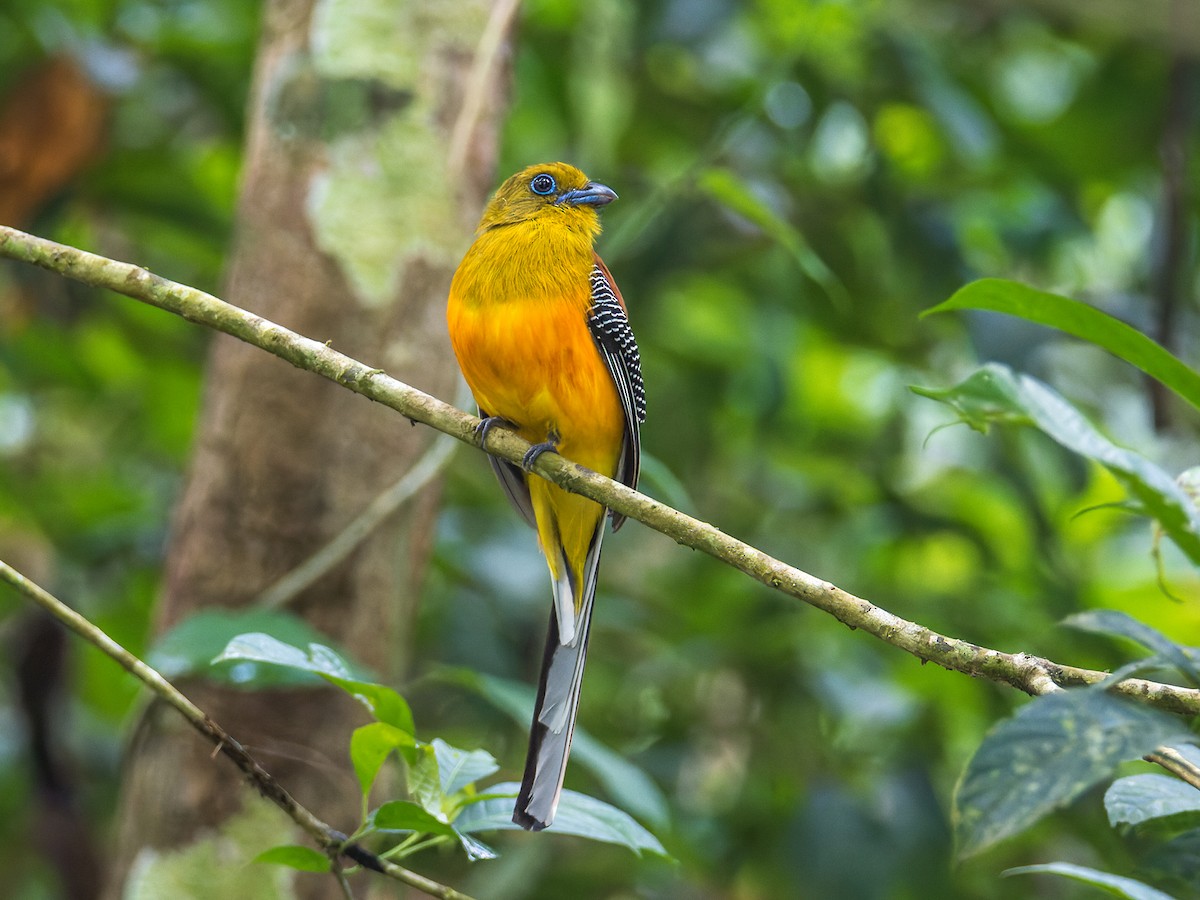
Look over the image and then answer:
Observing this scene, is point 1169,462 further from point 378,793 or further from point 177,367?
point 177,367

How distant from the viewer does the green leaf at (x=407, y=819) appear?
5.93 ft

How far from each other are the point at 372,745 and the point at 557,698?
1006mm

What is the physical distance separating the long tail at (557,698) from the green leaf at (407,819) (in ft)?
1.20

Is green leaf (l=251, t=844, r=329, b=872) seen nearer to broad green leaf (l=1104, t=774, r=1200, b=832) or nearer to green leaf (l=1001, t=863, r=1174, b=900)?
green leaf (l=1001, t=863, r=1174, b=900)

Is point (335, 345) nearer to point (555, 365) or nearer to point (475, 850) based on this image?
point (555, 365)

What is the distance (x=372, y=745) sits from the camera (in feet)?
6.25

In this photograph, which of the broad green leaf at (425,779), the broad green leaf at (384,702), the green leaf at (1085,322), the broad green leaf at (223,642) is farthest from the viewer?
the broad green leaf at (223,642)

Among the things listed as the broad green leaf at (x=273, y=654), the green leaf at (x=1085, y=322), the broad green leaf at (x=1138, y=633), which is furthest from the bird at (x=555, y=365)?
the broad green leaf at (x=1138, y=633)

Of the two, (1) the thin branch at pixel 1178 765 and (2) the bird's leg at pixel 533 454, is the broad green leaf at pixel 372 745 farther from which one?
(1) the thin branch at pixel 1178 765

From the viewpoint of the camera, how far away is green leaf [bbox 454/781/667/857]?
206 cm

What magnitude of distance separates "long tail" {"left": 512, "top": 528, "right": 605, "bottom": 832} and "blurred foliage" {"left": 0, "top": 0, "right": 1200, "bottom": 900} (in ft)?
2.94

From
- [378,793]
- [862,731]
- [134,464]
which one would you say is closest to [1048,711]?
[378,793]

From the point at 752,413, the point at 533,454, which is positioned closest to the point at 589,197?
the point at 533,454

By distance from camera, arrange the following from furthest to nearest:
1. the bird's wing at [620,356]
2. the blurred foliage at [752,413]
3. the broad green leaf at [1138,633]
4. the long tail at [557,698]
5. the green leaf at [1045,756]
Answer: the blurred foliage at [752,413], the bird's wing at [620,356], the long tail at [557,698], the broad green leaf at [1138,633], the green leaf at [1045,756]
